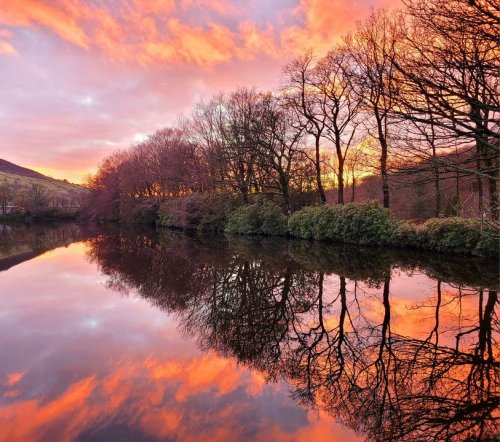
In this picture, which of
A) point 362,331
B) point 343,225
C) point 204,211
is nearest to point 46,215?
Answer: point 204,211

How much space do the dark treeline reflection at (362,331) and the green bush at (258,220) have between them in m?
13.3

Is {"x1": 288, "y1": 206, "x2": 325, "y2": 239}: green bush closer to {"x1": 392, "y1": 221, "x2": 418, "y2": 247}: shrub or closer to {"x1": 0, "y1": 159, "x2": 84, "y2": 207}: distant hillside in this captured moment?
{"x1": 392, "y1": 221, "x2": 418, "y2": 247}: shrub

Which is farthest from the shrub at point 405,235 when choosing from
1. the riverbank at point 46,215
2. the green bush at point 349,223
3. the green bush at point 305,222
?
the riverbank at point 46,215

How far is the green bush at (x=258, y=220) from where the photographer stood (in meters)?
27.8

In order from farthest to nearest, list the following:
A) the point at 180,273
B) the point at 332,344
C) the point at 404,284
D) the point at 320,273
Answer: the point at 180,273 → the point at 320,273 → the point at 404,284 → the point at 332,344

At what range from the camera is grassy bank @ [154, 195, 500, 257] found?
15.2m

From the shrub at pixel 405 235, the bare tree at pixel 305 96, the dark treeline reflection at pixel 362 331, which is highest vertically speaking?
the bare tree at pixel 305 96

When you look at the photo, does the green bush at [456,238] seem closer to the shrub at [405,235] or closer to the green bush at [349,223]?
the shrub at [405,235]

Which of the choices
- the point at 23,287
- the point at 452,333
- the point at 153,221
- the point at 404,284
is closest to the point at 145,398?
the point at 452,333

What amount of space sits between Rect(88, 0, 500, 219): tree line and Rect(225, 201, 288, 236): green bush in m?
1.53

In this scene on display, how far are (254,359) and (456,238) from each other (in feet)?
44.0

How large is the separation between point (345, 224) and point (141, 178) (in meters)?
38.1

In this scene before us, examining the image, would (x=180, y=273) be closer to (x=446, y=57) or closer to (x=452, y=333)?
A: (x=452, y=333)

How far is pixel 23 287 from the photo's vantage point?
38.1 ft
